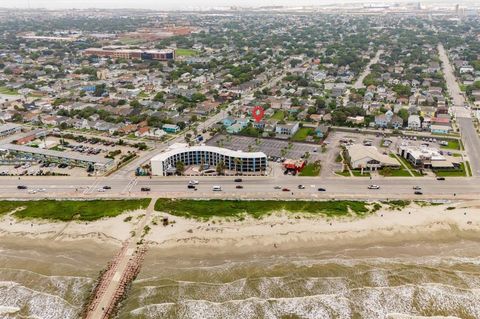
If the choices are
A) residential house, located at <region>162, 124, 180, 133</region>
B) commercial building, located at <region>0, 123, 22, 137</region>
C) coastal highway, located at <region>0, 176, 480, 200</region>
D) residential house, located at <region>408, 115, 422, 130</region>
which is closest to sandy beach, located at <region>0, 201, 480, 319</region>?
coastal highway, located at <region>0, 176, 480, 200</region>

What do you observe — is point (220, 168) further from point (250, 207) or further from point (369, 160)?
point (369, 160)

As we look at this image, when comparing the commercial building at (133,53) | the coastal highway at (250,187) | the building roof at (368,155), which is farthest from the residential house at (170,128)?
the commercial building at (133,53)

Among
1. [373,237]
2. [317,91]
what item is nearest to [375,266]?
[373,237]

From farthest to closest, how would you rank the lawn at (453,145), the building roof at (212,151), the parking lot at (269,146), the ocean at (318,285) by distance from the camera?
the lawn at (453,145)
the parking lot at (269,146)
the building roof at (212,151)
the ocean at (318,285)

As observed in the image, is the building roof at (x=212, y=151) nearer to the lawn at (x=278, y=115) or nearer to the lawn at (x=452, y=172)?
the lawn at (x=452, y=172)

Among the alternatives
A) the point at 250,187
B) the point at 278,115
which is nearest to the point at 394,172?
the point at 250,187

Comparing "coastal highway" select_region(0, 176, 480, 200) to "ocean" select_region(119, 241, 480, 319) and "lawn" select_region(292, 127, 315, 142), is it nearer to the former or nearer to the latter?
"ocean" select_region(119, 241, 480, 319)
